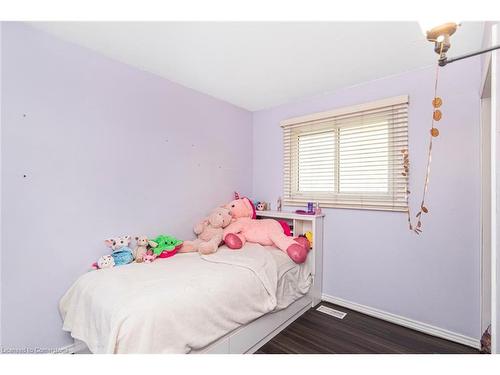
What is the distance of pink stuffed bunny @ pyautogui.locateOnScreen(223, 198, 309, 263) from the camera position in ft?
7.44

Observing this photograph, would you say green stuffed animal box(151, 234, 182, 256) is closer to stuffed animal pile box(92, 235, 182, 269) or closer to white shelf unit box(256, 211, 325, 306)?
stuffed animal pile box(92, 235, 182, 269)

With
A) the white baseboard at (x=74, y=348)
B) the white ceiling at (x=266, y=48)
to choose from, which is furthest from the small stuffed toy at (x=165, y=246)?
the white ceiling at (x=266, y=48)

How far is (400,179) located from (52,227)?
2829 mm

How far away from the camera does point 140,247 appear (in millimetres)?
2025

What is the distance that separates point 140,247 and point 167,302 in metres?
0.87

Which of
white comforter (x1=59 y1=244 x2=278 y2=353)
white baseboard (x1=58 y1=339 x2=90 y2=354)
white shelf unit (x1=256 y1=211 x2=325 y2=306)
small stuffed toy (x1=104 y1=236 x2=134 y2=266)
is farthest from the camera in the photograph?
white shelf unit (x1=256 y1=211 x2=325 y2=306)

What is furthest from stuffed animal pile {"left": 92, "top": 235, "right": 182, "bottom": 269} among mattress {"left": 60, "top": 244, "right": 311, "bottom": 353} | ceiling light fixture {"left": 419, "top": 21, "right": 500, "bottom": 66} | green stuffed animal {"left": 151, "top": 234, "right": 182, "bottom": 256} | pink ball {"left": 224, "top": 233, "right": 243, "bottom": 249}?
ceiling light fixture {"left": 419, "top": 21, "right": 500, "bottom": 66}

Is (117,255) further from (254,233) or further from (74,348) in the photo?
(254,233)

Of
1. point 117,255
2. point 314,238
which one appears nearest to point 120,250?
point 117,255

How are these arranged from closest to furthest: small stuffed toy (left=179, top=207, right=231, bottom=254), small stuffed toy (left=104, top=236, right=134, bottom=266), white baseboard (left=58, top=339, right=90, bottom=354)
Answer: white baseboard (left=58, top=339, right=90, bottom=354), small stuffed toy (left=104, top=236, right=134, bottom=266), small stuffed toy (left=179, top=207, right=231, bottom=254)

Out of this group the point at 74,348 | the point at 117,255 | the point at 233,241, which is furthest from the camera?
the point at 233,241

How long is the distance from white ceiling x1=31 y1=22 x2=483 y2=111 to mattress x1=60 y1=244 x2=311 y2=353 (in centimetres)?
168

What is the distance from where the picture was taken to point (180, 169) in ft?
8.07

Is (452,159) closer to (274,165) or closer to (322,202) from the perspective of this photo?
(322,202)
